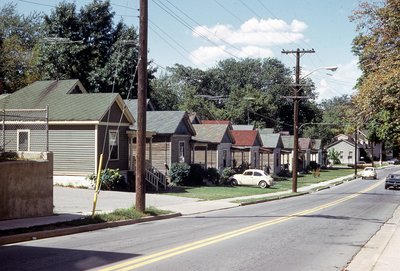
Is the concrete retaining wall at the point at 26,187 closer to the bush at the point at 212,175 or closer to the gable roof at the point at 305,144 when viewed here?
the bush at the point at 212,175

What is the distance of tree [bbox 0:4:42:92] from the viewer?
50438 millimetres

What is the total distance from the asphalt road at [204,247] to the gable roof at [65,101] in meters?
13.4

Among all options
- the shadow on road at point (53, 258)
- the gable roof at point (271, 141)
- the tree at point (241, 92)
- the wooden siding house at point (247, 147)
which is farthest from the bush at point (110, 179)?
the tree at point (241, 92)

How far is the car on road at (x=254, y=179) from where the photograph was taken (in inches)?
1661

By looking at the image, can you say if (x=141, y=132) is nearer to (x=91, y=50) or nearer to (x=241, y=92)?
(x=91, y=50)

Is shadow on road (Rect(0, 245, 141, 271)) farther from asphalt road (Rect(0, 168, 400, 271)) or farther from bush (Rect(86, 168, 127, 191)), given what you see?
bush (Rect(86, 168, 127, 191))

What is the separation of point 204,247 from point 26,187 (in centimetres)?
Result: 694

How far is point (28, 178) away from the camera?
16000mm

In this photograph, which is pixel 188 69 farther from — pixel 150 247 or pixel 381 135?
pixel 150 247

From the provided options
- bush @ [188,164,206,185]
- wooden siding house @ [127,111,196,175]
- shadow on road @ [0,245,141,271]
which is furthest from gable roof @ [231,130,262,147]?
shadow on road @ [0,245,141,271]

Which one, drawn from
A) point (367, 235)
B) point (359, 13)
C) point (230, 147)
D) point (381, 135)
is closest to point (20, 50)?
point (230, 147)

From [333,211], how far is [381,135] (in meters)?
9.04

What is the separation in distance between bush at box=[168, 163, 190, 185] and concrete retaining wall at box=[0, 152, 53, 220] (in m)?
19.7

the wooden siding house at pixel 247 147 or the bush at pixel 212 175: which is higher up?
the wooden siding house at pixel 247 147
